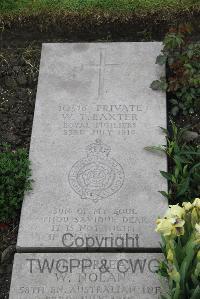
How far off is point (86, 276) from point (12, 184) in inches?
36.1

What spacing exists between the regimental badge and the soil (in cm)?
54

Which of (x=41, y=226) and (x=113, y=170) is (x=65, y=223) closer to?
(x=41, y=226)

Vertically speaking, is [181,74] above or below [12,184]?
above

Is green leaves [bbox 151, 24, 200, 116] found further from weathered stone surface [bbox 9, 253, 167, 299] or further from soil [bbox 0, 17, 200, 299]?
weathered stone surface [bbox 9, 253, 167, 299]

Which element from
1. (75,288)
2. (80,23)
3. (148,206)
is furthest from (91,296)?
(80,23)

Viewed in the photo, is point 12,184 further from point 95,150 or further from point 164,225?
point 164,225

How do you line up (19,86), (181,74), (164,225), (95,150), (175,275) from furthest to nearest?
(19,86)
(181,74)
(95,150)
(175,275)
(164,225)

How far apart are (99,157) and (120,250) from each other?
2.61ft

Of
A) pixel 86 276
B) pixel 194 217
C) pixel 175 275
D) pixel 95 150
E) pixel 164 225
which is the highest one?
pixel 95 150

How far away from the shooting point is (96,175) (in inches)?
200

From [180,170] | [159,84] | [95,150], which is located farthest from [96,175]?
[159,84]

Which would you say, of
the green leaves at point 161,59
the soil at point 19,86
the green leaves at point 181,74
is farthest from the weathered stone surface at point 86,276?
the green leaves at point 161,59

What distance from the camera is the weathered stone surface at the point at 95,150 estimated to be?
4.80m

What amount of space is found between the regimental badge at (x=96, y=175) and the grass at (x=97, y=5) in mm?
1670
